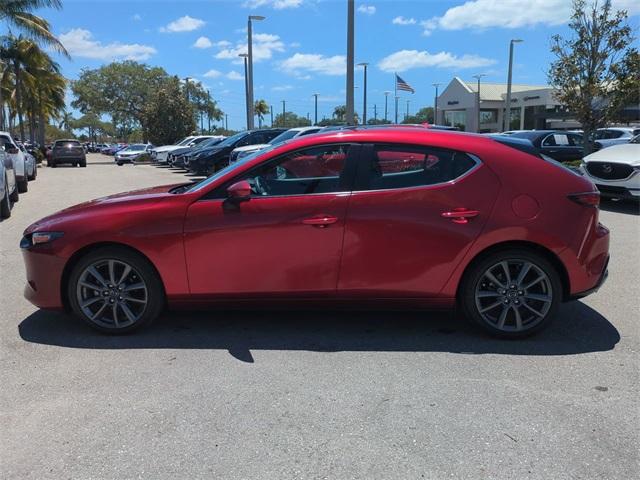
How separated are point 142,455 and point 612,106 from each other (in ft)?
62.3

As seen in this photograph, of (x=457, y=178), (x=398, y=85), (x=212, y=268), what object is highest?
(x=398, y=85)

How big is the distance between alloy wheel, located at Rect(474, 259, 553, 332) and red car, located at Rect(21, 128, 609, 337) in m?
0.01

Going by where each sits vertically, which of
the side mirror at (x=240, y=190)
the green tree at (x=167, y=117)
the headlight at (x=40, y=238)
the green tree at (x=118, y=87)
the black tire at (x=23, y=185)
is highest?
the green tree at (x=118, y=87)

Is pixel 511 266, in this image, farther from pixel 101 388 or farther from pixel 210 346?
pixel 101 388

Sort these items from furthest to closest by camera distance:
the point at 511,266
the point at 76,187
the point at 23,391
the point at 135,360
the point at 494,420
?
the point at 76,187
the point at 511,266
the point at 135,360
the point at 23,391
the point at 494,420

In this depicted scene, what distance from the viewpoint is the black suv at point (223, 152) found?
60.0 ft

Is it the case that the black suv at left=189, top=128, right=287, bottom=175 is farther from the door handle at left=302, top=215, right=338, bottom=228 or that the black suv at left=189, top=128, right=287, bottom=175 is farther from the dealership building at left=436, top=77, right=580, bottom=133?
the dealership building at left=436, top=77, right=580, bottom=133

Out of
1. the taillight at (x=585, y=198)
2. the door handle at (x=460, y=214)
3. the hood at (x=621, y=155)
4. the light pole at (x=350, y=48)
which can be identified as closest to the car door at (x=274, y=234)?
the door handle at (x=460, y=214)

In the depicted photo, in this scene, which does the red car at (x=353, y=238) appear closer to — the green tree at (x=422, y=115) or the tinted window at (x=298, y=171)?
the tinted window at (x=298, y=171)

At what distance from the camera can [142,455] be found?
2.98 m

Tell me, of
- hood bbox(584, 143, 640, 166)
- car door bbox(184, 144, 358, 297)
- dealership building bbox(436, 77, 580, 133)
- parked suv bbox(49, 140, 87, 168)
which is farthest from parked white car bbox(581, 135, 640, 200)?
dealership building bbox(436, 77, 580, 133)

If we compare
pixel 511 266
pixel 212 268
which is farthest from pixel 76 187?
pixel 511 266

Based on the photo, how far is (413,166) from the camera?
442cm

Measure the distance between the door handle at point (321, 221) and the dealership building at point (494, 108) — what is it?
186 feet
